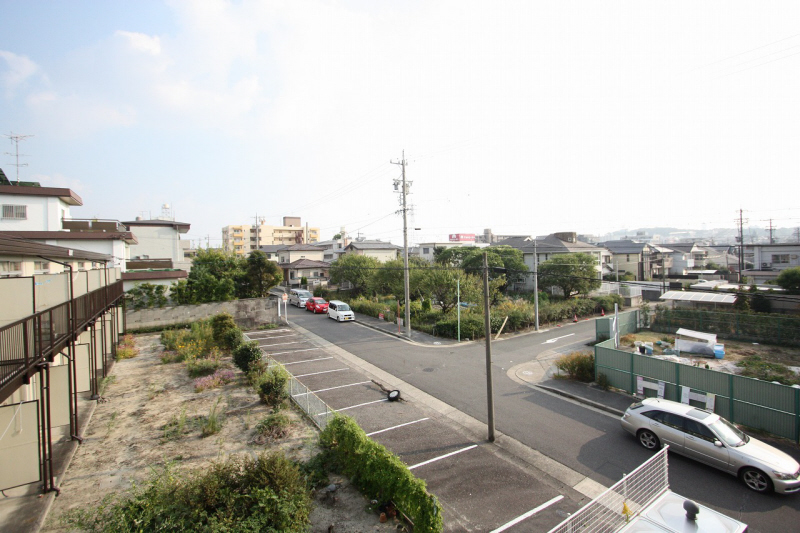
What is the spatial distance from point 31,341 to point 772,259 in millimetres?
61953

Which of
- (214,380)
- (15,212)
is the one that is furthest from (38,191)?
(214,380)

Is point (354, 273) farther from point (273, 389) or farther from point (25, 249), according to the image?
point (25, 249)

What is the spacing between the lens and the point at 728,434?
9406mm

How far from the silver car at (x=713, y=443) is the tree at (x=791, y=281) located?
26.7 metres

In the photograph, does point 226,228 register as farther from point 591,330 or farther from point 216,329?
point 591,330

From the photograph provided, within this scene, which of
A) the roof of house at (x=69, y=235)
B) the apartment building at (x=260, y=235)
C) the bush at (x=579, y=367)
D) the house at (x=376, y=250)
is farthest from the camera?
the apartment building at (x=260, y=235)

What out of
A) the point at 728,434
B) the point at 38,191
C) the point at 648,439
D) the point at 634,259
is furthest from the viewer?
the point at 634,259

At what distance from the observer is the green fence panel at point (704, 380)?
1188cm

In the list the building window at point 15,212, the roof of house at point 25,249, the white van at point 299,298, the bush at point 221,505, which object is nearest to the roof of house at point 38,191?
the building window at point 15,212

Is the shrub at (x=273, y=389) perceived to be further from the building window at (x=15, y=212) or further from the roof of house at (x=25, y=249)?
the building window at (x=15, y=212)

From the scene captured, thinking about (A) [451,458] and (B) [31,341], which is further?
(A) [451,458]

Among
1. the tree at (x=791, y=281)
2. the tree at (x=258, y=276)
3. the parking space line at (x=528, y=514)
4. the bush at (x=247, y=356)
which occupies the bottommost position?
the parking space line at (x=528, y=514)

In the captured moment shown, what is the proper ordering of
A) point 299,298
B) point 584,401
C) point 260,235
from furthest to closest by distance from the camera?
point 260,235 < point 299,298 < point 584,401

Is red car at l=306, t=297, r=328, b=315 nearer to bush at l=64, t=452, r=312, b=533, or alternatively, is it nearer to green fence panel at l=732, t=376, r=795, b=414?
bush at l=64, t=452, r=312, b=533
